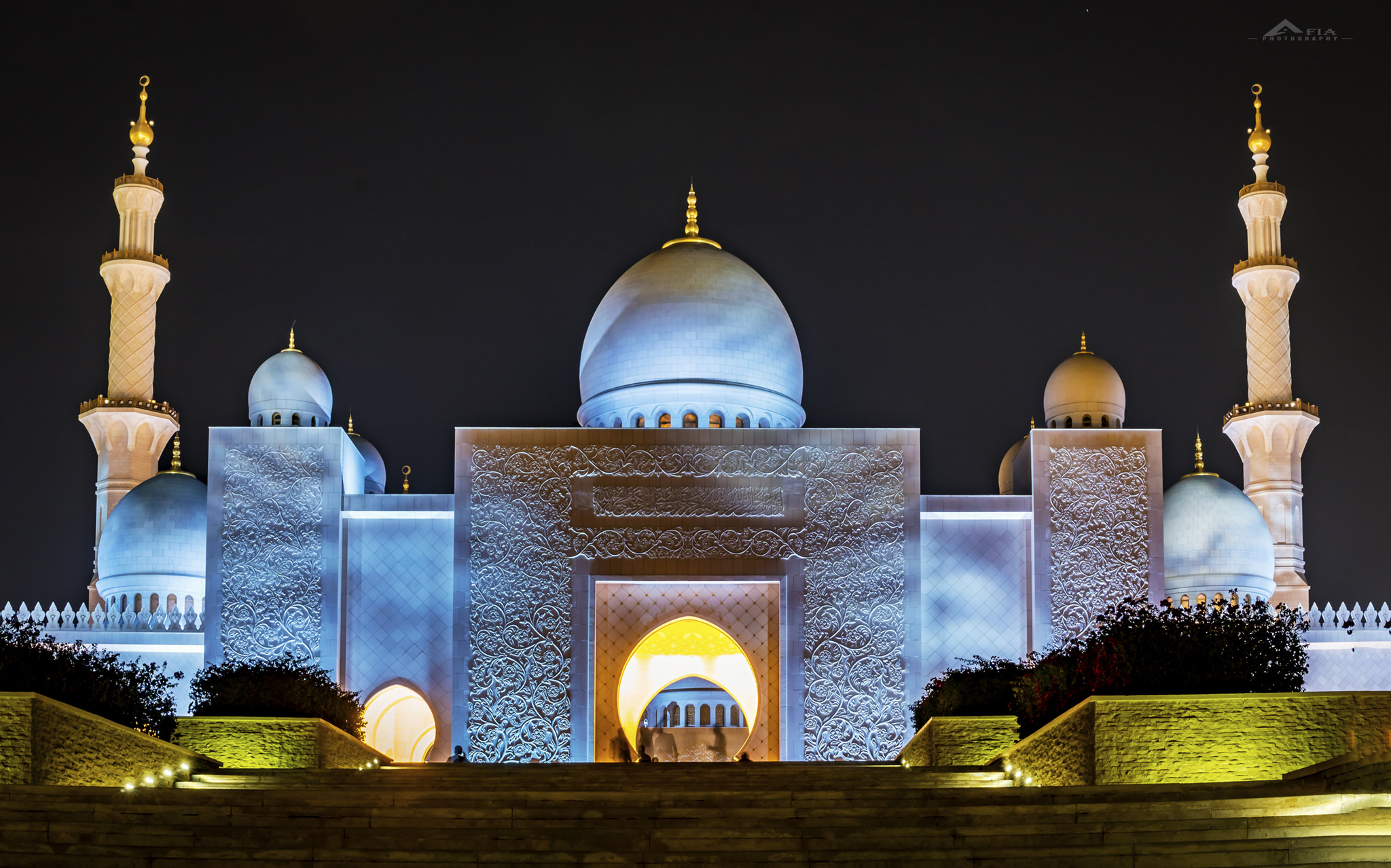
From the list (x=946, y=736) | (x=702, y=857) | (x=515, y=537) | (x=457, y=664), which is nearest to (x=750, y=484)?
(x=515, y=537)

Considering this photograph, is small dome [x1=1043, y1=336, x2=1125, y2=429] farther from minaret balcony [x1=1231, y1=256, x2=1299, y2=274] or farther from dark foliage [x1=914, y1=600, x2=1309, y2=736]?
dark foliage [x1=914, y1=600, x2=1309, y2=736]

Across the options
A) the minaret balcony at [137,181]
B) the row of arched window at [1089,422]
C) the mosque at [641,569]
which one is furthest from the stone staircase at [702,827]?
the minaret balcony at [137,181]

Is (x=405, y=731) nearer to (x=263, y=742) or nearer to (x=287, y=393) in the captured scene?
(x=287, y=393)

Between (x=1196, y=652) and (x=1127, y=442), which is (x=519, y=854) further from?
(x=1127, y=442)

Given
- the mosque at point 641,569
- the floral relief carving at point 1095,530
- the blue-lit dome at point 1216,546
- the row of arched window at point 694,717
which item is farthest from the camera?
the row of arched window at point 694,717

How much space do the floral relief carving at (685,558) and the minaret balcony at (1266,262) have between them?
7.96m

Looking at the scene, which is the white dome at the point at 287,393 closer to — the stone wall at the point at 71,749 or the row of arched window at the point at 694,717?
the row of arched window at the point at 694,717

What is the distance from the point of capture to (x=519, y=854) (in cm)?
705

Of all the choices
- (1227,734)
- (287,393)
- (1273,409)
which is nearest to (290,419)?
(287,393)

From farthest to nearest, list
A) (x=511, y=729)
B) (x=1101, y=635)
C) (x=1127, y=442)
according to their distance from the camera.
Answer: (x=1127, y=442) → (x=511, y=729) → (x=1101, y=635)

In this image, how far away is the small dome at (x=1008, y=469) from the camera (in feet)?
77.4

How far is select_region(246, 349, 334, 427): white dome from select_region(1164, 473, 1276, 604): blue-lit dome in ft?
38.9

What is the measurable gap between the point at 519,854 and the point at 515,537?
11351 mm

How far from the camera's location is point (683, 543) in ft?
59.9
